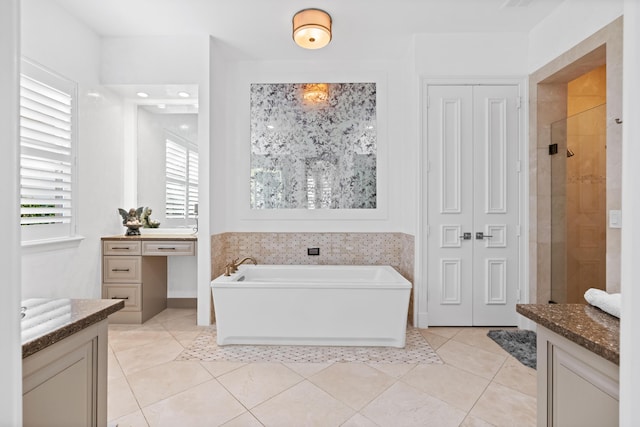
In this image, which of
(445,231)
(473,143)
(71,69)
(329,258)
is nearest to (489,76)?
(473,143)

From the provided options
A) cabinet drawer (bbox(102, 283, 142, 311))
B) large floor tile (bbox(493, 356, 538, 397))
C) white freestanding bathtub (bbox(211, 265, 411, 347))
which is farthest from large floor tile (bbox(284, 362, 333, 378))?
cabinet drawer (bbox(102, 283, 142, 311))

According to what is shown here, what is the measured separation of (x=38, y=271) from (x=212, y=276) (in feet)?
4.27

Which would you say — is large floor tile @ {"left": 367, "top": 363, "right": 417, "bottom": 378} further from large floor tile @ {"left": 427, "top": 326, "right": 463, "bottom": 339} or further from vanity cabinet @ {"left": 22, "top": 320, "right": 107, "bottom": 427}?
vanity cabinet @ {"left": 22, "top": 320, "right": 107, "bottom": 427}

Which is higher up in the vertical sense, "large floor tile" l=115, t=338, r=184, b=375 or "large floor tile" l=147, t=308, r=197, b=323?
"large floor tile" l=147, t=308, r=197, b=323

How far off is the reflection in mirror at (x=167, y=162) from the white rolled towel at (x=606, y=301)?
348 centimetres

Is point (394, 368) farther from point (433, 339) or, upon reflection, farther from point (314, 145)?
point (314, 145)

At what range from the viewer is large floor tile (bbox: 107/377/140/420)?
5.90 ft

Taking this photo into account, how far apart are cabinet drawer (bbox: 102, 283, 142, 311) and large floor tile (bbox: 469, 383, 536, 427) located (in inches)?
115

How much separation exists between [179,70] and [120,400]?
276 centimetres

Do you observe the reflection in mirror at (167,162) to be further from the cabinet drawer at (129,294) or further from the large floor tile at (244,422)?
the large floor tile at (244,422)

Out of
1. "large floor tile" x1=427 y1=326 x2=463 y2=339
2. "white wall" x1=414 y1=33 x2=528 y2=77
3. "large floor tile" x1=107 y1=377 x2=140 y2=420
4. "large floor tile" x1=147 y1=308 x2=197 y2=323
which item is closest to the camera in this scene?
"large floor tile" x1=107 y1=377 x2=140 y2=420

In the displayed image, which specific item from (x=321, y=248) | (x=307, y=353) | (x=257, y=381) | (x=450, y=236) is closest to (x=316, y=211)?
(x=321, y=248)

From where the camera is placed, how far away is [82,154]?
292 centimetres

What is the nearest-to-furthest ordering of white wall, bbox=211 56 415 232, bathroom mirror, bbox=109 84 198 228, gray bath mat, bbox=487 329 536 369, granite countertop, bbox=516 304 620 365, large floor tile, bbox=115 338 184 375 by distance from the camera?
granite countertop, bbox=516 304 620 365
large floor tile, bbox=115 338 184 375
gray bath mat, bbox=487 329 536 369
white wall, bbox=211 56 415 232
bathroom mirror, bbox=109 84 198 228
